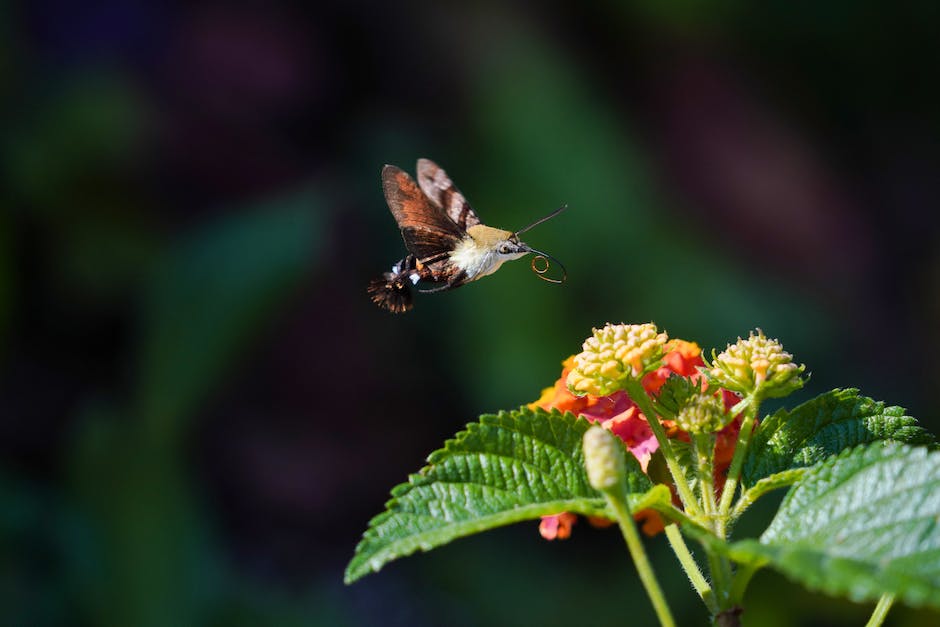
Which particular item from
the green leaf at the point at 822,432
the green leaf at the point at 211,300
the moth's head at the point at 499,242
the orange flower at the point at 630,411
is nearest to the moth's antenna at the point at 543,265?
the moth's head at the point at 499,242

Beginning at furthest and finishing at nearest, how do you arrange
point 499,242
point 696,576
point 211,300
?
1. point 211,300
2. point 499,242
3. point 696,576

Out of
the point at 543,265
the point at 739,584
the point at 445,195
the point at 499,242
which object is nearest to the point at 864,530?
the point at 739,584

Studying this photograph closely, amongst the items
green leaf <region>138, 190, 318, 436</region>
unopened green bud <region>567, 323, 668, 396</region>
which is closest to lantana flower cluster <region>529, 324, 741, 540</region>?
unopened green bud <region>567, 323, 668, 396</region>

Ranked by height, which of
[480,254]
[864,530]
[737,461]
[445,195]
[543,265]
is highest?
[543,265]

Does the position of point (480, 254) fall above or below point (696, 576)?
above

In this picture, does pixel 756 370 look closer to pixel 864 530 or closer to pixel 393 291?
pixel 864 530

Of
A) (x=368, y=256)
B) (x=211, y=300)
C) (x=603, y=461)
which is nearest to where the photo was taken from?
(x=603, y=461)

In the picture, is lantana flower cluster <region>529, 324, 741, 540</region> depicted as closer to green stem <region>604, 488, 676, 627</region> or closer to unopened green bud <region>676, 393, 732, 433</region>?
unopened green bud <region>676, 393, 732, 433</region>
